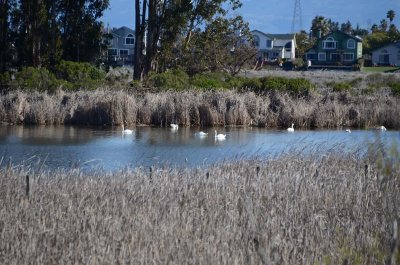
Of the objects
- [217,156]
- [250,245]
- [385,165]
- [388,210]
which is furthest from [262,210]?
[217,156]

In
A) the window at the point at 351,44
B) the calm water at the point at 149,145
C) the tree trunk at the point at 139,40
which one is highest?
the window at the point at 351,44

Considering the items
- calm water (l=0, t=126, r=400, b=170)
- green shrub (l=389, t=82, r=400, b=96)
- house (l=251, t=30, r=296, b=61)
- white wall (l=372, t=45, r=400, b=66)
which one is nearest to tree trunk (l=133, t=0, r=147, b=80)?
calm water (l=0, t=126, r=400, b=170)

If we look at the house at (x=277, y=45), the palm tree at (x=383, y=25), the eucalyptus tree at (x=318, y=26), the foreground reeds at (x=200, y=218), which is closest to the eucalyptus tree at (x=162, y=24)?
the foreground reeds at (x=200, y=218)

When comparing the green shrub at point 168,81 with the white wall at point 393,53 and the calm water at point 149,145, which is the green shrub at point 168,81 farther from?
the white wall at point 393,53

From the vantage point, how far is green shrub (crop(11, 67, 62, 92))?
3281 cm

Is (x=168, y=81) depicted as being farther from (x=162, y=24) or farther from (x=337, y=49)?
(x=337, y=49)

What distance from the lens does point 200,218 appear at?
28.1 ft

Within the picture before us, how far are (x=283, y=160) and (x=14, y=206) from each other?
6597 mm

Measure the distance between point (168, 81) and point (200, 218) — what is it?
25.4 m

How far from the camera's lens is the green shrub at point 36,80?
3281 centimetres

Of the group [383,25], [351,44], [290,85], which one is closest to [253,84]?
[290,85]

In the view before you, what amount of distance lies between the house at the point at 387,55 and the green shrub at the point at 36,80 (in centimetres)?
6221

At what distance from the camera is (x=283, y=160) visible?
1458 cm

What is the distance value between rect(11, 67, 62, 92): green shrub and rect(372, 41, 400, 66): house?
2449 inches
